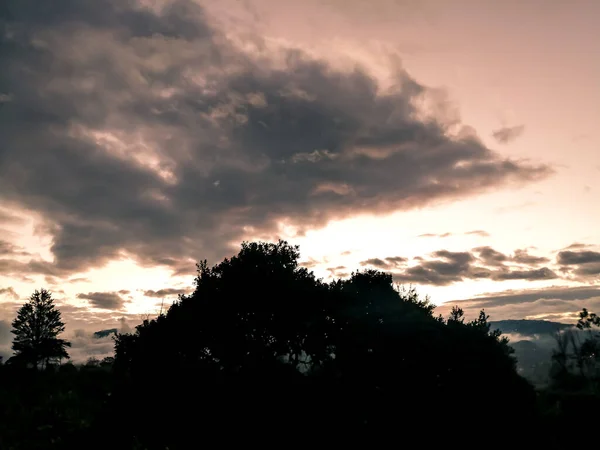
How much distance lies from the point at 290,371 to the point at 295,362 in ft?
12.7

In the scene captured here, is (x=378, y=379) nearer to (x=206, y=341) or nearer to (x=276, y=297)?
(x=276, y=297)

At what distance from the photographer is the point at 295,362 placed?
4869cm

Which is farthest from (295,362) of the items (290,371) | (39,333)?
(39,333)

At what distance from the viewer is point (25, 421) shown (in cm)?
Result: 6162

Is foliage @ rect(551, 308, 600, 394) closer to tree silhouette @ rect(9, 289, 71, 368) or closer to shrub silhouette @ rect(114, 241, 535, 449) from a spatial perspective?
shrub silhouette @ rect(114, 241, 535, 449)

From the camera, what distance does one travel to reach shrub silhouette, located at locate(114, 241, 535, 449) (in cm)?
4069

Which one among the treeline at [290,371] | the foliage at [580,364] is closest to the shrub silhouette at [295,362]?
the treeline at [290,371]

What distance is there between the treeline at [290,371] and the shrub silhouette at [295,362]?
12 centimetres

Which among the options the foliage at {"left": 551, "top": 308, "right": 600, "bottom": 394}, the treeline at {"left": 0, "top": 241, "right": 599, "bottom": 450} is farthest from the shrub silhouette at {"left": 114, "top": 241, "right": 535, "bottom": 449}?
the foliage at {"left": 551, "top": 308, "right": 600, "bottom": 394}

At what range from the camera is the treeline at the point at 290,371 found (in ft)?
132

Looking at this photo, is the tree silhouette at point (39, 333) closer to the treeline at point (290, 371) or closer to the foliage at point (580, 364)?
the treeline at point (290, 371)

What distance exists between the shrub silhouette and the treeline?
0.12 m

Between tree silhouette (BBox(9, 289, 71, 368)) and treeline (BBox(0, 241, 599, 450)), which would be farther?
tree silhouette (BBox(9, 289, 71, 368))

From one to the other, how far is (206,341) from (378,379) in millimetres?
18699
